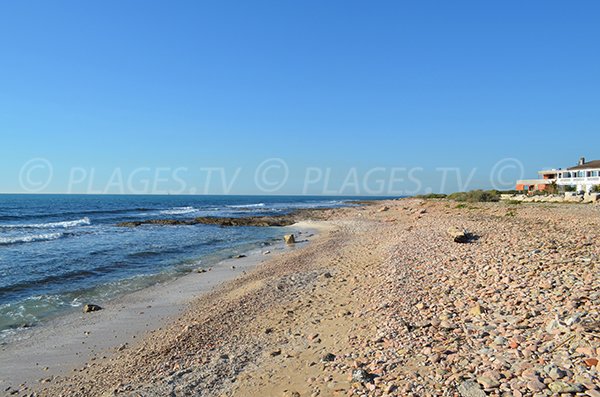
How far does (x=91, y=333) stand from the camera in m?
8.63

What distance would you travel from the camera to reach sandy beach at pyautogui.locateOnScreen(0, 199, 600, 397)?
4.62m

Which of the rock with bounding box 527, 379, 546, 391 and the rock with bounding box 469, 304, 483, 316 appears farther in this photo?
the rock with bounding box 469, 304, 483, 316

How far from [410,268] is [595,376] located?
725cm

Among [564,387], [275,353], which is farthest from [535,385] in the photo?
[275,353]

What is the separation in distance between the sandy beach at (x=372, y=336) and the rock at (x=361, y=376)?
0.02m

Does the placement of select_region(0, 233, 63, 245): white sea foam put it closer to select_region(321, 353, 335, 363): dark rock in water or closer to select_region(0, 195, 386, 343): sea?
select_region(0, 195, 386, 343): sea

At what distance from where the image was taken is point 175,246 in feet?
77.0

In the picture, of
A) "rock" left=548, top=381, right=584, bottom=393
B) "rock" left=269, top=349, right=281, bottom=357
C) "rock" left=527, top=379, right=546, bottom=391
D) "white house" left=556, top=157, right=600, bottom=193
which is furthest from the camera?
"white house" left=556, top=157, right=600, bottom=193

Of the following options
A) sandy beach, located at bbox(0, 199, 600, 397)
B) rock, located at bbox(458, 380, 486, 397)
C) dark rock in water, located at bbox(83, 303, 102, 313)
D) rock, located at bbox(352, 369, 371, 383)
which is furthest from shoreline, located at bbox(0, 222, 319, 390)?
rock, located at bbox(458, 380, 486, 397)

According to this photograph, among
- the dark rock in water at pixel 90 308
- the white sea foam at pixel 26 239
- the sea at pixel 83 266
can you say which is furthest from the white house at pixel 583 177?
the white sea foam at pixel 26 239

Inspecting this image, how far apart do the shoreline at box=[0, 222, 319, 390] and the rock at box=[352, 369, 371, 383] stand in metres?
5.10

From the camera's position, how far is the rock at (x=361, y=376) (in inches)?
191

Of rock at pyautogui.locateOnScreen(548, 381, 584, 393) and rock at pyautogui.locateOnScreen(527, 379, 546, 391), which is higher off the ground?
rock at pyautogui.locateOnScreen(548, 381, 584, 393)

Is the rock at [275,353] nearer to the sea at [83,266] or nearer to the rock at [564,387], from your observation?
the rock at [564,387]
